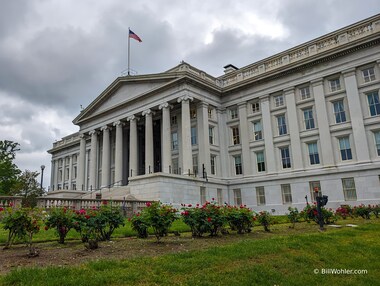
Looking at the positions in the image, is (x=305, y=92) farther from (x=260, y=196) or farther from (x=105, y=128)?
(x=105, y=128)

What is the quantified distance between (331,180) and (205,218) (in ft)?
77.5

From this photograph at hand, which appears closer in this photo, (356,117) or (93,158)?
(356,117)

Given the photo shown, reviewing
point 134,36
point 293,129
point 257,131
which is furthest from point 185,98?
point 293,129

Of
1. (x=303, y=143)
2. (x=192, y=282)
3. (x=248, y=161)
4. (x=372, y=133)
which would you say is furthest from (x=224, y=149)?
(x=192, y=282)

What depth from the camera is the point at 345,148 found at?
32125 mm

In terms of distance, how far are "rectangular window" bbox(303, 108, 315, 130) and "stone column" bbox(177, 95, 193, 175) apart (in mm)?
13320

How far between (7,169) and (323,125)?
156ft

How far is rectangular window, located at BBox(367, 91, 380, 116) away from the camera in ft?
100

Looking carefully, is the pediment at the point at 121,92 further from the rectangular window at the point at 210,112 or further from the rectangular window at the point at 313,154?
the rectangular window at the point at 313,154

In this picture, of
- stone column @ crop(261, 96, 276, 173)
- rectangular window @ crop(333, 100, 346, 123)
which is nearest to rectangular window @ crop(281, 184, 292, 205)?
stone column @ crop(261, 96, 276, 173)

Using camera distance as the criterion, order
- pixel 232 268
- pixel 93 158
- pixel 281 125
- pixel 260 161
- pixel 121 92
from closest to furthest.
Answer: pixel 232 268 < pixel 281 125 < pixel 260 161 < pixel 121 92 < pixel 93 158

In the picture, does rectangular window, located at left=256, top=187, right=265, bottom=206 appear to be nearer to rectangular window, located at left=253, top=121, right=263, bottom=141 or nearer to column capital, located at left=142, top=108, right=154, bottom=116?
rectangular window, located at left=253, top=121, right=263, bottom=141

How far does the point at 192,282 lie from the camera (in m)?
6.33

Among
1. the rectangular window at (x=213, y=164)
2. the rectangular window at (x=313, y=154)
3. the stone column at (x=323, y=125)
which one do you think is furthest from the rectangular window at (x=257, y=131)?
the stone column at (x=323, y=125)
